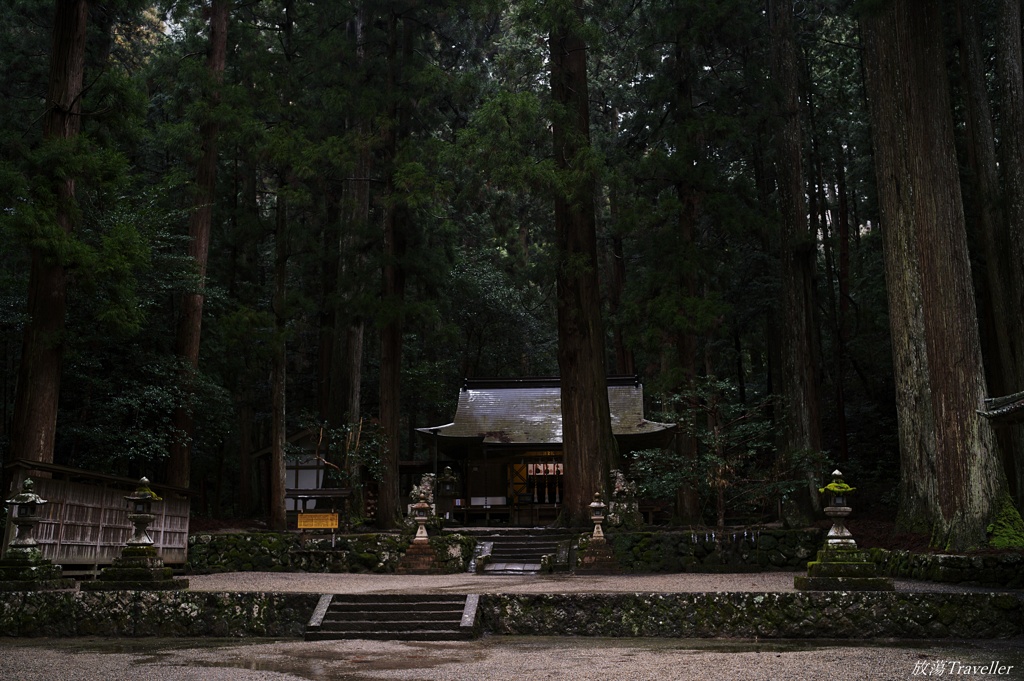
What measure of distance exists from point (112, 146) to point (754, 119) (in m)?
11.2

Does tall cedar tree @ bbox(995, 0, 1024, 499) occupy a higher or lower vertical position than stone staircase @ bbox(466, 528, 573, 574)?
higher

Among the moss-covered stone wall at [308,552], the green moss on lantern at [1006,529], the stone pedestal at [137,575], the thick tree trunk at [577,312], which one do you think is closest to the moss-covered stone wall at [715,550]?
the thick tree trunk at [577,312]

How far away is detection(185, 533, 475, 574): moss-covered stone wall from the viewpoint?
1395 cm

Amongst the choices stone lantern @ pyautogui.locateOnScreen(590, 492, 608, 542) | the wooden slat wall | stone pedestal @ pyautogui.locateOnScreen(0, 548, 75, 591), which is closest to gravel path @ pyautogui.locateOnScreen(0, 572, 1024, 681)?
stone pedestal @ pyautogui.locateOnScreen(0, 548, 75, 591)

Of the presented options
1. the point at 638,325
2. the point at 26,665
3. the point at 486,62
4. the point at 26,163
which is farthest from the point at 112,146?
the point at 486,62

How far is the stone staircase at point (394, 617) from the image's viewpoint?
858 centimetres

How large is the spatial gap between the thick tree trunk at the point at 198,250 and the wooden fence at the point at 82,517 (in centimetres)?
241

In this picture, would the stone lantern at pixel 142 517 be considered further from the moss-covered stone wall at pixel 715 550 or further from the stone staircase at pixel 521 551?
the moss-covered stone wall at pixel 715 550

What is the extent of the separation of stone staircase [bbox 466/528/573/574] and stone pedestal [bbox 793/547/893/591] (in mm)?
5310

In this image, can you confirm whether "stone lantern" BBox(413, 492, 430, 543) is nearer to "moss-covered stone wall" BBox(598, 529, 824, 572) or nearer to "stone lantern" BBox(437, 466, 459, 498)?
"moss-covered stone wall" BBox(598, 529, 824, 572)

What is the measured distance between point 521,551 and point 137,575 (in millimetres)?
6911

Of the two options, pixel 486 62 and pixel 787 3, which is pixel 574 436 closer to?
pixel 787 3

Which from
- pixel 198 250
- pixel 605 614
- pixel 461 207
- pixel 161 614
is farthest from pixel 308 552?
pixel 461 207

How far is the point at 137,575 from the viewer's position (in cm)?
936
